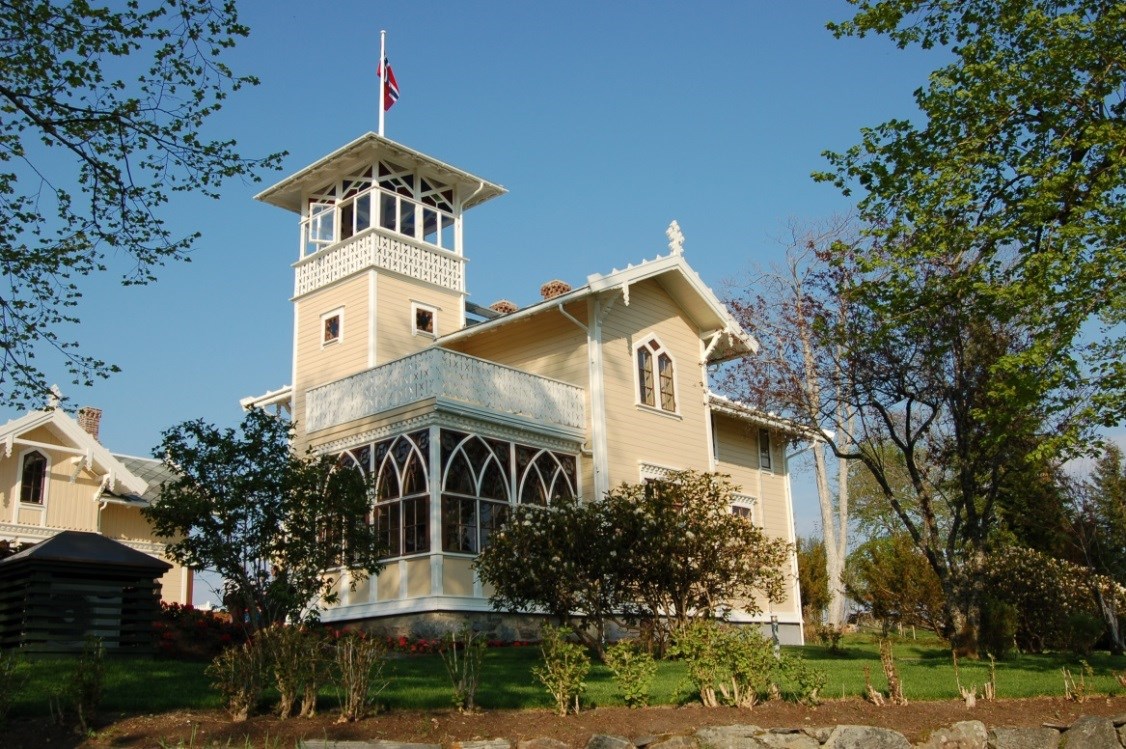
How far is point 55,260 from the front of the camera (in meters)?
12.0

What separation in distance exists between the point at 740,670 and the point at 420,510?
31.5 feet

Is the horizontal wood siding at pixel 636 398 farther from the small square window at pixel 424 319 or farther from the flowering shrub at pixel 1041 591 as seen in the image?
the flowering shrub at pixel 1041 591

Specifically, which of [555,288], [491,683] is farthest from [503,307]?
[491,683]

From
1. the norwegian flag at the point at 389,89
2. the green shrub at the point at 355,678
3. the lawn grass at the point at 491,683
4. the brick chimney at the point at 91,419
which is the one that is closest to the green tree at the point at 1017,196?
the lawn grass at the point at 491,683

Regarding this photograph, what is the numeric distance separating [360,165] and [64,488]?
11507 mm

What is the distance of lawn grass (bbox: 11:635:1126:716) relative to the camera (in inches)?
403

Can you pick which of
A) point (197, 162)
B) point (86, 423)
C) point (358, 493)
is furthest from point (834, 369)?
point (86, 423)

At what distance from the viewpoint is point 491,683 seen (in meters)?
12.4

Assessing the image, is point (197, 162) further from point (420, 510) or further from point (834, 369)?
point (834, 369)

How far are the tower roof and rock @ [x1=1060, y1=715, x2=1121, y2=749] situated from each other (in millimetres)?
18457

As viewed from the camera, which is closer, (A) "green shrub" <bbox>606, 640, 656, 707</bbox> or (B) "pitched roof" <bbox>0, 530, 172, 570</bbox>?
(A) "green shrub" <bbox>606, 640, 656, 707</bbox>

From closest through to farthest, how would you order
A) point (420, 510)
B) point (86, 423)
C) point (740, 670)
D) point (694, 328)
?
point (740, 670), point (420, 510), point (694, 328), point (86, 423)

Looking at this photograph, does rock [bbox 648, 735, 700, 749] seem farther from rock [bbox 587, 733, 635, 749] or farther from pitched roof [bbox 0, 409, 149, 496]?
pitched roof [bbox 0, 409, 149, 496]

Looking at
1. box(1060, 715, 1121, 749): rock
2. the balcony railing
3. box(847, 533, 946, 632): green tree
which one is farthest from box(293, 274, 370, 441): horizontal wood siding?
box(1060, 715, 1121, 749): rock
